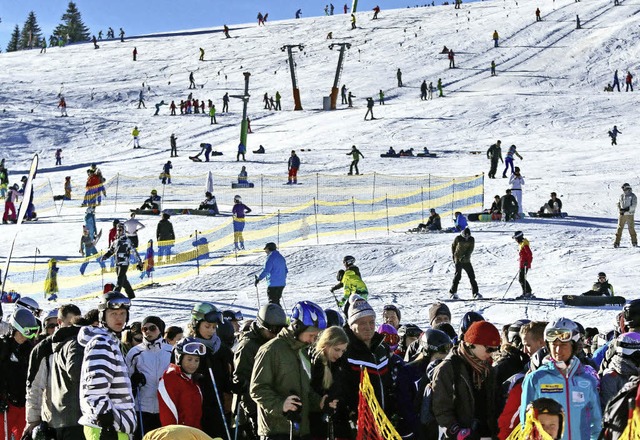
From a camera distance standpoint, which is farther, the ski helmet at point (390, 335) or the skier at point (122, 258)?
the skier at point (122, 258)

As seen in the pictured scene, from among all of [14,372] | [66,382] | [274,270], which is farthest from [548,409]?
[274,270]

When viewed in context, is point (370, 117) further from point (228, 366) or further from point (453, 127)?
point (228, 366)

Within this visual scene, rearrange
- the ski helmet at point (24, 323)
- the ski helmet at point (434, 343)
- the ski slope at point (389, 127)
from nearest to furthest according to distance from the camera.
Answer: the ski helmet at point (434, 343) < the ski helmet at point (24, 323) < the ski slope at point (389, 127)

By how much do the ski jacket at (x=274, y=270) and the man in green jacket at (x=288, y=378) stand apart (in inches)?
375

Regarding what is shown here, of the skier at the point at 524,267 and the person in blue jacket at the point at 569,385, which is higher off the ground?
the person in blue jacket at the point at 569,385

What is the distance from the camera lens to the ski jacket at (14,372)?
299 inches

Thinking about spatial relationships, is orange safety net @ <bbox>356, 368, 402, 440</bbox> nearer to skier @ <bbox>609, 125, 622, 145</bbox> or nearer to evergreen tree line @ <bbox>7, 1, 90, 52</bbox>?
skier @ <bbox>609, 125, 622, 145</bbox>

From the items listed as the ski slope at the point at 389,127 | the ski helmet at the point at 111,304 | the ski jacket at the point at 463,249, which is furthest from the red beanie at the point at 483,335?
the ski jacket at the point at 463,249

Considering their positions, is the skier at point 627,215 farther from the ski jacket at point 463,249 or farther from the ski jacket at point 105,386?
the ski jacket at point 105,386

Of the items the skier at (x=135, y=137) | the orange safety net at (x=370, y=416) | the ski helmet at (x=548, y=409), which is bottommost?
the orange safety net at (x=370, y=416)

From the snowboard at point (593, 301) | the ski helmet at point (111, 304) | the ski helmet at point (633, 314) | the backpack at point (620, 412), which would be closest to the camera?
the backpack at point (620, 412)

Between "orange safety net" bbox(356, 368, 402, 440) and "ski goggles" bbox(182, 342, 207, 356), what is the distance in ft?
3.34

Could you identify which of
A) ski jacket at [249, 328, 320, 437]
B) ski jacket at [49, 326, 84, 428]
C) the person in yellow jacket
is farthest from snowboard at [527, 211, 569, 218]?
the person in yellow jacket

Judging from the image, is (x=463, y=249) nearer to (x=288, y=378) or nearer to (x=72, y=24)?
(x=288, y=378)
